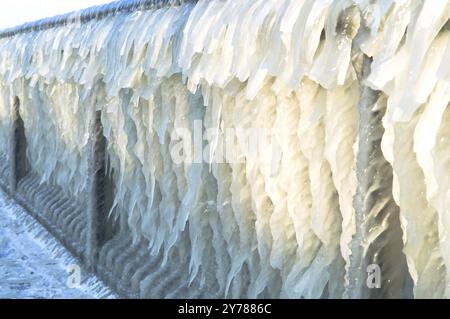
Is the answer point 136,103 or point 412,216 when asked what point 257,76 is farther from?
point 136,103

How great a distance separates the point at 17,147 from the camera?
24.7 feet

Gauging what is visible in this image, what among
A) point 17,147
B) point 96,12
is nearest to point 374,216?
point 96,12

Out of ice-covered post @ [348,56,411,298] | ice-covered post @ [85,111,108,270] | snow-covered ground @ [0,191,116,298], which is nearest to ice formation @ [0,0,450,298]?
ice-covered post @ [348,56,411,298]

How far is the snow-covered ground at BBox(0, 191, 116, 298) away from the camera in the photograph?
4520 mm

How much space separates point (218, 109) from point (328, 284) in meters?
1.10

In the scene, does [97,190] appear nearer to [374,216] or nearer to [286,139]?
[286,139]

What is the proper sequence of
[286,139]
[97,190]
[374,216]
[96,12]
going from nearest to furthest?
[374,216] → [286,139] → [97,190] → [96,12]

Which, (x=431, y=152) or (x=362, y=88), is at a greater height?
(x=362, y=88)

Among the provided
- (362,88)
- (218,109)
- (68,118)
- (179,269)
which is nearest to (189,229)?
(179,269)

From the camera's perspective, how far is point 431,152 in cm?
183

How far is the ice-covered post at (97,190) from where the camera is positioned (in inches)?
183

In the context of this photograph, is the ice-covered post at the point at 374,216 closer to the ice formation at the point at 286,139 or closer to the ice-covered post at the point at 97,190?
the ice formation at the point at 286,139

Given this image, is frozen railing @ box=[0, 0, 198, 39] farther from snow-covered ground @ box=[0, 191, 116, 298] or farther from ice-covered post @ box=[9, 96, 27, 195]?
snow-covered ground @ box=[0, 191, 116, 298]

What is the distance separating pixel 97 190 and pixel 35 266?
109 cm
